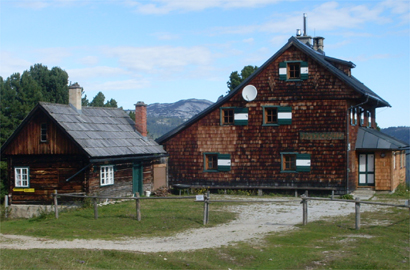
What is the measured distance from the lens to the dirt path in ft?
52.7

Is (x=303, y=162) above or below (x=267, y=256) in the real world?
above

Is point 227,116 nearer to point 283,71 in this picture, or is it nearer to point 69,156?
point 283,71

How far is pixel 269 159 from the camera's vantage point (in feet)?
102

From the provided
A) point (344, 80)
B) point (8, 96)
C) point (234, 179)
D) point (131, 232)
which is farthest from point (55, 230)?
point (8, 96)

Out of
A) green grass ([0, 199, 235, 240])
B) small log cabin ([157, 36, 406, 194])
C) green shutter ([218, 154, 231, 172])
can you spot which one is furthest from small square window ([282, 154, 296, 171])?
green grass ([0, 199, 235, 240])

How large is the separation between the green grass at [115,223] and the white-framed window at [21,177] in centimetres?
491

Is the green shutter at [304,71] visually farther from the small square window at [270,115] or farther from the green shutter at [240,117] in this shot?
the green shutter at [240,117]

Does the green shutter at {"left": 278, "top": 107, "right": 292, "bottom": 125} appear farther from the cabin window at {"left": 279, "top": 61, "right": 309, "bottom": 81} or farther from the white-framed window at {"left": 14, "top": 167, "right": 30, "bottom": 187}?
the white-framed window at {"left": 14, "top": 167, "right": 30, "bottom": 187}

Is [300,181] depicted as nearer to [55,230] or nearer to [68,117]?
[68,117]

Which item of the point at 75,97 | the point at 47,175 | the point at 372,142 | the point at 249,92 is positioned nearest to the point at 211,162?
the point at 249,92

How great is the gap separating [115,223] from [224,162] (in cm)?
1221

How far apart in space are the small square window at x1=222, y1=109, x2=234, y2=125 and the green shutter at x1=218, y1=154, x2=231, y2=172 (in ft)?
6.55

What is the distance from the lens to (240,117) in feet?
103

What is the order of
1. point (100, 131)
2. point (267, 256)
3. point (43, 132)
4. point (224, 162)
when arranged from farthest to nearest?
point (224, 162), point (100, 131), point (43, 132), point (267, 256)
